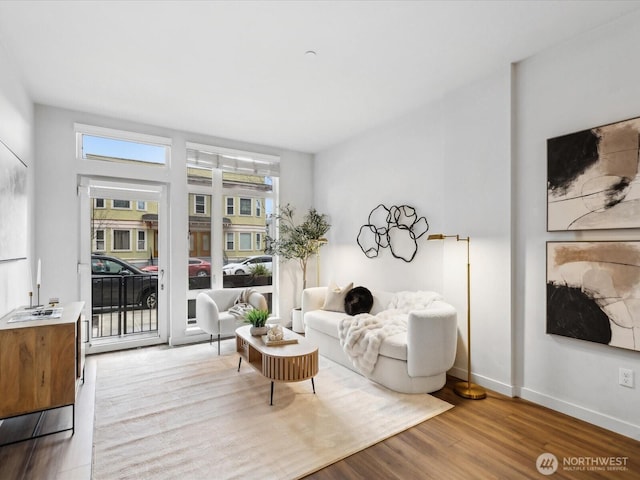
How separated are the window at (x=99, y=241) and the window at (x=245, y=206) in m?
1.80

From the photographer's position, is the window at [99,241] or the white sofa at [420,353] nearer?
the white sofa at [420,353]

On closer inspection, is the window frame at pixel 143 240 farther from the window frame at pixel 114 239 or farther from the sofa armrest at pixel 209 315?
the sofa armrest at pixel 209 315

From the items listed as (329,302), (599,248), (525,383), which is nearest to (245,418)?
(329,302)

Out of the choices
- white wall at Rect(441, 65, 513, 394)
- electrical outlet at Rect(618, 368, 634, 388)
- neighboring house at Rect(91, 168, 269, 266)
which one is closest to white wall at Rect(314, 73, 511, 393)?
white wall at Rect(441, 65, 513, 394)

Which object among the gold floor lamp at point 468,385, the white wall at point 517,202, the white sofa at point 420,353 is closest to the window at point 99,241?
the white sofa at point 420,353

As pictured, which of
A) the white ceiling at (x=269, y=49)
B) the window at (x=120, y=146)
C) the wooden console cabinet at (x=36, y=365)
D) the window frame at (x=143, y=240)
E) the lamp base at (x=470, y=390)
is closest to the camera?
the wooden console cabinet at (x=36, y=365)

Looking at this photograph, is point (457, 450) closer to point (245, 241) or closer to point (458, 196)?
point (458, 196)

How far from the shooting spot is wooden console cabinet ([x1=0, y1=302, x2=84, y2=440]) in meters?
2.16

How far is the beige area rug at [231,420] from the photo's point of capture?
2053 millimetres

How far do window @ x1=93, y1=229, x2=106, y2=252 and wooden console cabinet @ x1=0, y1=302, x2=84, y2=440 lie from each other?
1.91 m

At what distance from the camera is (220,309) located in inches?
178

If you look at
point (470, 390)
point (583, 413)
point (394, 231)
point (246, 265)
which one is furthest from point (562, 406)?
point (246, 265)

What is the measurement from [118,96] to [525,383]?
15.5 feet

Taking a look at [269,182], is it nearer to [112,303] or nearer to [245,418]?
[112,303]
